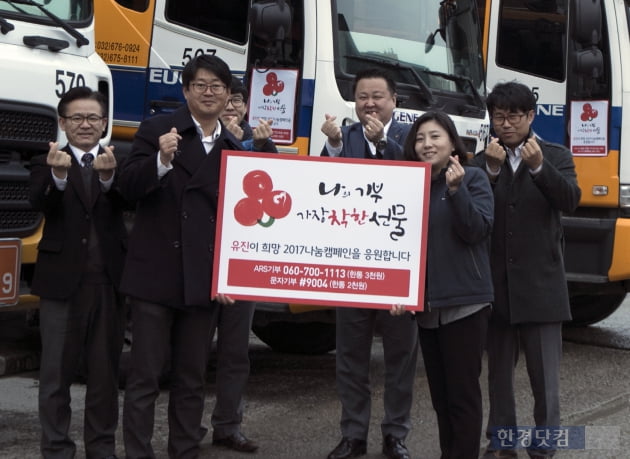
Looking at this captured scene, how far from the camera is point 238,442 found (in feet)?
19.7

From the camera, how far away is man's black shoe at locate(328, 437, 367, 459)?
580 centimetres

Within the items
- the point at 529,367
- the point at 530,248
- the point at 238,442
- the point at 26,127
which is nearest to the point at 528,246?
the point at 530,248

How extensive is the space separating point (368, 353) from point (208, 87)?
159cm

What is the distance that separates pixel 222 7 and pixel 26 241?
2306mm

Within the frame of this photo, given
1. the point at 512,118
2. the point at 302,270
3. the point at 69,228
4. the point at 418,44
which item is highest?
the point at 418,44

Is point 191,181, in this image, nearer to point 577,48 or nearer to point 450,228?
point 450,228

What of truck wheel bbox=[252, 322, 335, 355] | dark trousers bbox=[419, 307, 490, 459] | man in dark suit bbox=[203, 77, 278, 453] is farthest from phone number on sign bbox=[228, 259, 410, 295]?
truck wheel bbox=[252, 322, 335, 355]

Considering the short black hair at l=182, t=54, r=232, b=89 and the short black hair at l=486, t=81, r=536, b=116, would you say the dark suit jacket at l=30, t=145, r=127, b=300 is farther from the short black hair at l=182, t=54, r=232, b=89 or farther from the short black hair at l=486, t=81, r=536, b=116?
the short black hair at l=486, t=81, r=536, b=116

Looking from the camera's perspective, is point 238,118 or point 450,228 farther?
point 238,118

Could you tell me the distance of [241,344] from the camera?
612 centimetres

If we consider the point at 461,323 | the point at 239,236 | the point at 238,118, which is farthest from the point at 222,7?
the point at 461,323

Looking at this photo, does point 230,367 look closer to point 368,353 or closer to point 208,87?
point 368,353

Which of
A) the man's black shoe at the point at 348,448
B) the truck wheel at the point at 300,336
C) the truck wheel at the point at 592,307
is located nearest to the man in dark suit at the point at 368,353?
the man's black shoe at the point at 348,448

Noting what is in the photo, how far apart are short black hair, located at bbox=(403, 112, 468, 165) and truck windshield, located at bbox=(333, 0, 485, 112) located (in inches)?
82.6
